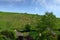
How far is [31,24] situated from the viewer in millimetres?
114312

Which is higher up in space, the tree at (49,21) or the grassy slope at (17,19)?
the tree at (49,21)

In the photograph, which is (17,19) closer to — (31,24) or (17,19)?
(17,19)

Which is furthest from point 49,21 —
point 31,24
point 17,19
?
point 17,19

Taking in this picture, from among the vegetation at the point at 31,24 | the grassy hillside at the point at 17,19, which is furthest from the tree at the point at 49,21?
the grassy hillside at the point at 17,19

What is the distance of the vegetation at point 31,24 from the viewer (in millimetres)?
71825

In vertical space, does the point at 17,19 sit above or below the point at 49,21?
below

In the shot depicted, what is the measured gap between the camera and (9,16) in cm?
12575

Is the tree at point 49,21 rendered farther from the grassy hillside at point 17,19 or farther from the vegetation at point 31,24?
the grassy hillside at point 17,19

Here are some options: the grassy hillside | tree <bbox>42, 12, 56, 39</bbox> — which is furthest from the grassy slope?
tree <bbox>42, 12, 56, 39</bbox>

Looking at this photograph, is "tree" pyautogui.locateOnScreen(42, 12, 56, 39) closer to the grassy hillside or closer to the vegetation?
the vegetation

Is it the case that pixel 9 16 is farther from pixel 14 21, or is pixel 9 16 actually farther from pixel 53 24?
pixel 53 24

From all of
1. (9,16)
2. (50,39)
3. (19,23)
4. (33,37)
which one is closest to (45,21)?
(33,37)

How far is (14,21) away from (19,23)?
3.94 meters

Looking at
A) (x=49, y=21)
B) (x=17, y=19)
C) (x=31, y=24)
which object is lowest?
(x=31, y=24)
